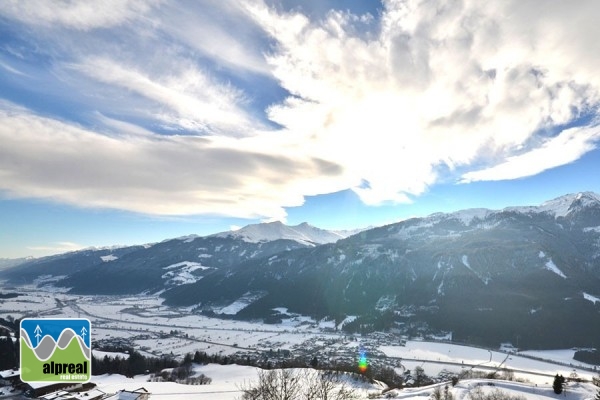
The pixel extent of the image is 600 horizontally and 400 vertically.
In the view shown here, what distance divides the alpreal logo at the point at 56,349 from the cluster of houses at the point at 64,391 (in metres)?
59.2

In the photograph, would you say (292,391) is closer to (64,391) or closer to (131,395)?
(131,395)

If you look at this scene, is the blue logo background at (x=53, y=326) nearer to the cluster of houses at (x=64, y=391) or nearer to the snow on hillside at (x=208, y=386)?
the snow on hillside at (x=208, y=386)

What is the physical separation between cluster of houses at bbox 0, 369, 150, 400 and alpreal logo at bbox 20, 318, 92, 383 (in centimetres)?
5917

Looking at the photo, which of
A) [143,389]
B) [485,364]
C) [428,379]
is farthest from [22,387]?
[485,364]

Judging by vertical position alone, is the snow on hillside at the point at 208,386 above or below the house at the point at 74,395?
below

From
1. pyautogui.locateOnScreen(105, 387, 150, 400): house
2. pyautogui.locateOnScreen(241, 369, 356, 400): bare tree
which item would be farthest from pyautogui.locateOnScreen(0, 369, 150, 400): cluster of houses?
pyautogui.locateOnScreen(241, 369, 356, 400): bare tree

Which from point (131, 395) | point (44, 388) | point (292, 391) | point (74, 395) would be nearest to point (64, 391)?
point (74, 395)

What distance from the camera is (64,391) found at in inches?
3649

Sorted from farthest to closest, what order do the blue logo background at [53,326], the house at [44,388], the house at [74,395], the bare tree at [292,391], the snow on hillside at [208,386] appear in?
1. the house at [44,388]
2. the snow on hillside at [208,386]
3. the house at [74,395]
4. the bare tree at [292,391]
5. the blue logo background at [53,326]

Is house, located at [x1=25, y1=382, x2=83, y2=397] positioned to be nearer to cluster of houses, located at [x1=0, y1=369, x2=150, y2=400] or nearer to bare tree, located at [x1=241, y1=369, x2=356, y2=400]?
cluster of houses, located at [x1=0, y1=369, x2=150, y2=400]

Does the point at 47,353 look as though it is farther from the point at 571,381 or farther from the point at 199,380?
the point at 571,381

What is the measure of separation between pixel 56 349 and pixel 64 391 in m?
73.4

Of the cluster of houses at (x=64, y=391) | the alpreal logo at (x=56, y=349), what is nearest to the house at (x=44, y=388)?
the cluster of houses at (x=64, y=391)

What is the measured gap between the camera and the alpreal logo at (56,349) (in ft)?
112
